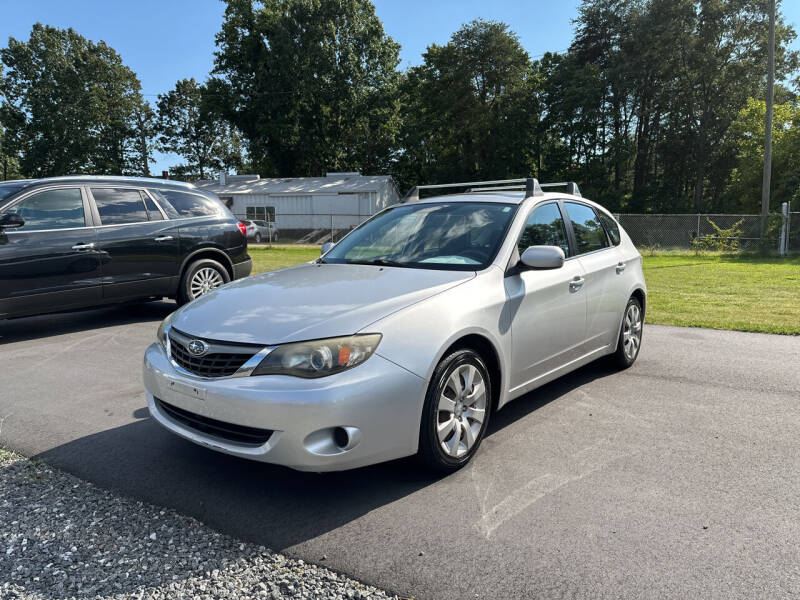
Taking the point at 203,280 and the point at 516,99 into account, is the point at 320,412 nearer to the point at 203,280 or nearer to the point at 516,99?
the point at 203,280

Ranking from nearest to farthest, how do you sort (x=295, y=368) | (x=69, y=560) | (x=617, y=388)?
1. (x=69, y=560)
2. (x=295, y=368)
3. (x=617, y=388)

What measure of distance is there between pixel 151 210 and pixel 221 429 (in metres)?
5.89

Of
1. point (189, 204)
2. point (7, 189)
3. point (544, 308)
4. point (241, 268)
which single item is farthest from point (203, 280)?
point (544, 308)

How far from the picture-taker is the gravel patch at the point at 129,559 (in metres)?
2.43

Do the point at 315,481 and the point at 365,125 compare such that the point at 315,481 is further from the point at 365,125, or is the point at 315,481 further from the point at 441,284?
the point at 365,125

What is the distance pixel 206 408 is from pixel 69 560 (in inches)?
34.4

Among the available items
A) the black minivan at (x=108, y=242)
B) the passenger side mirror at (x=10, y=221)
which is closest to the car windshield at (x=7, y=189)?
the black minivan at (x=108, y=242)

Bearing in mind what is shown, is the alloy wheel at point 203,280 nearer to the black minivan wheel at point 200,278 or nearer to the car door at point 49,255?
the black minivan wheel at point 200,278

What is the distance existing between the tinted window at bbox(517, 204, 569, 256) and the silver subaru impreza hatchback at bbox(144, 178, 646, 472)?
0.6 inches

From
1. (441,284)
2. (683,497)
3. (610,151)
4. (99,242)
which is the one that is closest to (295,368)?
(441,284)

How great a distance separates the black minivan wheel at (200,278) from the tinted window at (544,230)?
16.9ft

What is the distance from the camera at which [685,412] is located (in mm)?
4602

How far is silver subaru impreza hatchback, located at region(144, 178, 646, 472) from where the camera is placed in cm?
296

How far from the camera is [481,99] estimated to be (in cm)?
4947
